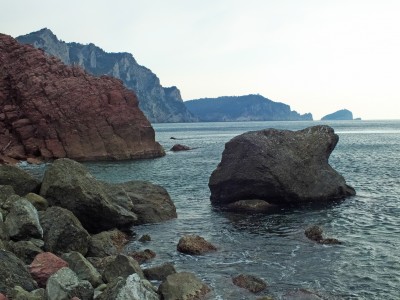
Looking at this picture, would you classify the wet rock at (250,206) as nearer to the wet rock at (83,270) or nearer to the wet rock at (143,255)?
the wet rock at (143,255)

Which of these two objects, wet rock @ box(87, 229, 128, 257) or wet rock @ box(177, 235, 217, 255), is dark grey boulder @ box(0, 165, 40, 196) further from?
wet rock @ box(177, 235, 217, 255)

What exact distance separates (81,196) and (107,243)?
12.1 feet

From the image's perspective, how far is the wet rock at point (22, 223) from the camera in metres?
17.9

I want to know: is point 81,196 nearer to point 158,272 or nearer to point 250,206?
point 158,272

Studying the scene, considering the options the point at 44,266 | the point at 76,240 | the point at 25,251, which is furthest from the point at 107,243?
the point at 44,266

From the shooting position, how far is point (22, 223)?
17953mm

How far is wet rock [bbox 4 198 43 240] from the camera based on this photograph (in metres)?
17.9

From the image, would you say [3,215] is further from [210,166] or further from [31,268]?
[210,166]

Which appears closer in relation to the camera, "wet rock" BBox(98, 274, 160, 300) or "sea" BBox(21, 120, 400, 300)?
"wet rock" BBox(98, 274, 160, 300)

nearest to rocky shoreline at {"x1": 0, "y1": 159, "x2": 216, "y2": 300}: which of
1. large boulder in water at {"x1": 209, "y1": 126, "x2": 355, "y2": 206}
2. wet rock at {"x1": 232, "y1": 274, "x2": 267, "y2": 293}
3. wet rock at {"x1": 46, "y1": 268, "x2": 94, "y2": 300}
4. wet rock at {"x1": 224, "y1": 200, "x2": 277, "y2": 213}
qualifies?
wet rock at {"x1": 46, "y1": 268, "x2": 94, "y2": 300}

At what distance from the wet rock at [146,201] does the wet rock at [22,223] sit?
801 centimetres

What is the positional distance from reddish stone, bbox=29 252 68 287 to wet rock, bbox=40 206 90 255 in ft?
9.02

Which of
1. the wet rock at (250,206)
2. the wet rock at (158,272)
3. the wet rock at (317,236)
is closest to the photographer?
the wet rock at (158,272)

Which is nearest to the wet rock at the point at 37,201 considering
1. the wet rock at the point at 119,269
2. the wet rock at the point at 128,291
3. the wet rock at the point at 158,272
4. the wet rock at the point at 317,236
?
the wet rock at the point at 158,272
